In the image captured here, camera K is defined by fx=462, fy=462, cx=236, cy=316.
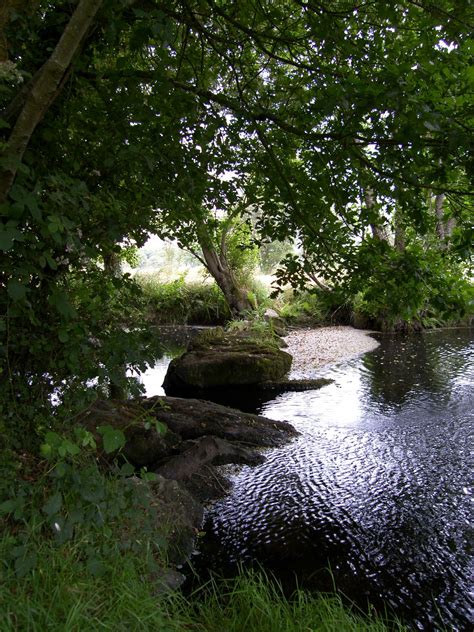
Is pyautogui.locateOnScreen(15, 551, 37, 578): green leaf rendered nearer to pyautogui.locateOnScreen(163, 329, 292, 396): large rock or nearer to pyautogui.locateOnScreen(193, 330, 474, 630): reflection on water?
pyautogui.locateOnScreen(193, 330, 474, 630): reflection on water

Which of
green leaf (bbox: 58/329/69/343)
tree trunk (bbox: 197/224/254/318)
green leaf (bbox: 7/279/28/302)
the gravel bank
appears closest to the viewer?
green leaf (bbox: 7/279/28/302)

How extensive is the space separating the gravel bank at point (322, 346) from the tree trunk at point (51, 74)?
343 inches

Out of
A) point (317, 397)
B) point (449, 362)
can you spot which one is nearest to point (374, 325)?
point (449, 362)

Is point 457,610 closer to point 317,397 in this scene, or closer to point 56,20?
point 56,20

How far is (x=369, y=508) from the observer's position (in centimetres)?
450

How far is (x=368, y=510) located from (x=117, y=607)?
117 inches

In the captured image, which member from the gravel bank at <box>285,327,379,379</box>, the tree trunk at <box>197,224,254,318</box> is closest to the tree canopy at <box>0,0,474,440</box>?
the gravel bank at <box>285,327,379,379</box>

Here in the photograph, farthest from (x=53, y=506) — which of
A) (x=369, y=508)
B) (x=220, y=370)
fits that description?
(x=220, y=370)

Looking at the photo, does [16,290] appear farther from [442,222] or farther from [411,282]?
[442,222]

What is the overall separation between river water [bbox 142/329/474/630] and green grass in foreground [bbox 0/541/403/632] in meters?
0.50

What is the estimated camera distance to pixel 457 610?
3156 mm

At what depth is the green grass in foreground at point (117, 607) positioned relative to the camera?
1.96m

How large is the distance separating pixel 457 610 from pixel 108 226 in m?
3.41

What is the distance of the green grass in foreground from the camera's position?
1.96 metres
